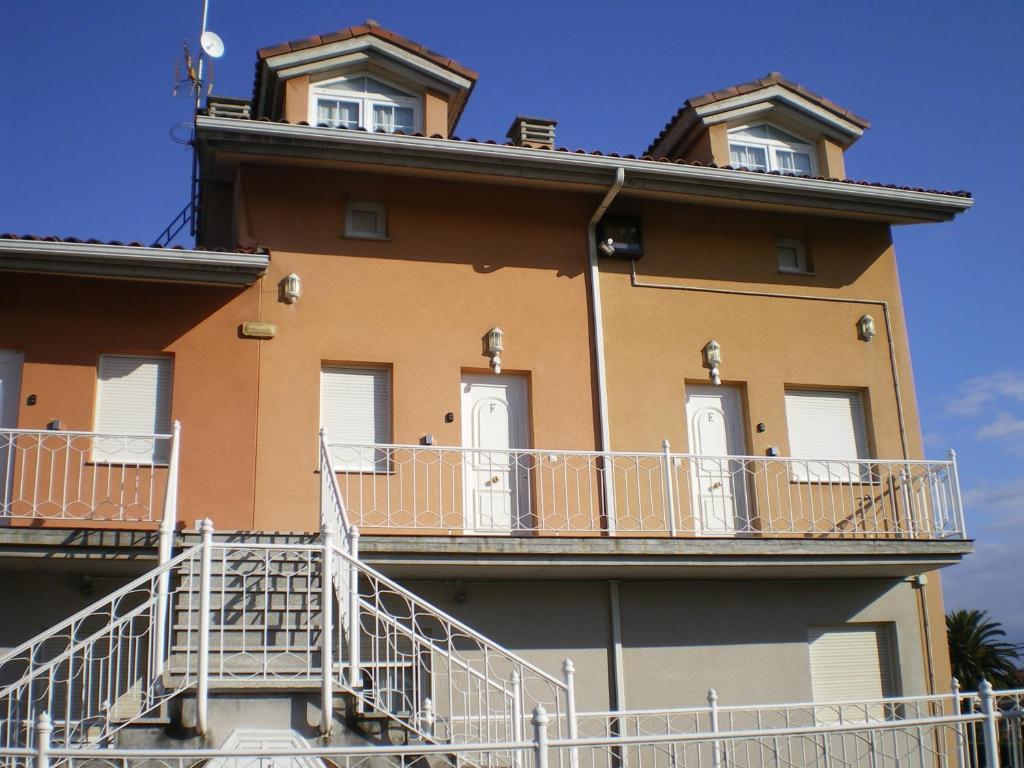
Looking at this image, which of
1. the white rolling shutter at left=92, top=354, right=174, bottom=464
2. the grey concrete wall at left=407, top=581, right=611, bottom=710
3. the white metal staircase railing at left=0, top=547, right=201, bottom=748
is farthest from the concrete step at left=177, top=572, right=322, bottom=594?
the white rolling shutter at left=92, top=354, right=174, bottom=464

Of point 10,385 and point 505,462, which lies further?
point 505,462

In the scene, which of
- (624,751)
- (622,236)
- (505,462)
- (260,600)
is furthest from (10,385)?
(624,751)

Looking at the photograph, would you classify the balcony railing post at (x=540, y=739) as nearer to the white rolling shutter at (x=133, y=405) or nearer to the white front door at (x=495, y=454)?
the white front door at (x=495, y=454)

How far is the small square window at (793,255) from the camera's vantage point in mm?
15023

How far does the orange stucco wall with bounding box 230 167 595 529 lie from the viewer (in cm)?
1260

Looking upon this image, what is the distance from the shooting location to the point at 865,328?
48.7 ft

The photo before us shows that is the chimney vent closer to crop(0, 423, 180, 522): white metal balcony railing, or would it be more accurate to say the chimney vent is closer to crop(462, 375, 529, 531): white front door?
crop(462, 375, 529, 531): white front door

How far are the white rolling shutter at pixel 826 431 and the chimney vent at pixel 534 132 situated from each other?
4347 mm

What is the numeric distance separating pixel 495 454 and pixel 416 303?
1951 millimetres

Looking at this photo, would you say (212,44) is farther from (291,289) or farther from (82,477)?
(82,477)

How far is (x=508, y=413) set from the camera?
44.0ft

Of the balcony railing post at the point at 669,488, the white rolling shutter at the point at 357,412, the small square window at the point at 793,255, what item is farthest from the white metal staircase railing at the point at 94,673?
the small square window at the point at 793,255

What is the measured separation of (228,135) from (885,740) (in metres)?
9.71

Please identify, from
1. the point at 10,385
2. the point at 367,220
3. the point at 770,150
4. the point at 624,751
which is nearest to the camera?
the point at 624,751
